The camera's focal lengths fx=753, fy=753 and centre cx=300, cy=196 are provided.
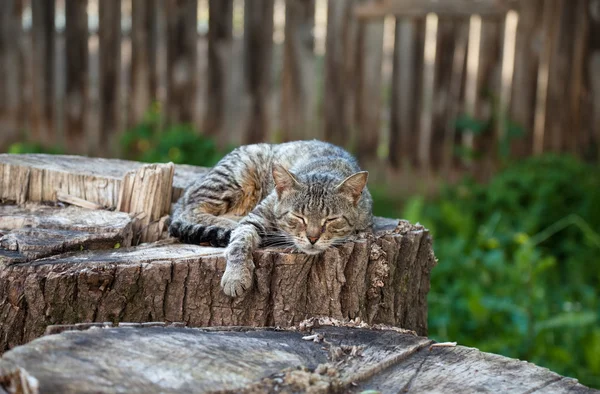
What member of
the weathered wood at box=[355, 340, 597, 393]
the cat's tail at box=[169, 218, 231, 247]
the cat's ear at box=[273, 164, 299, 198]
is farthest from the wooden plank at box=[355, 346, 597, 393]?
the cat's ear at box=[273, 164, 299, 198]

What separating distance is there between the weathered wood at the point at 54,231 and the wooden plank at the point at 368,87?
4.31 metres

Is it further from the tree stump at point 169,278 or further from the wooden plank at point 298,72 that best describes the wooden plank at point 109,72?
the tree stump at point 169,278

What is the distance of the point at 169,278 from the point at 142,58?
5.30 meters

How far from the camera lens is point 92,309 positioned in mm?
3404

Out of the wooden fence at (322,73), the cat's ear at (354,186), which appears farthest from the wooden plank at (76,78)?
the cat's ear at (354,186)

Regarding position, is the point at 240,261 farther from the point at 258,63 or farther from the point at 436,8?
the point at 436,8

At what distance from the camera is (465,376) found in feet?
8.73

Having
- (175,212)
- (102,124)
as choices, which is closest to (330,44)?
(102,124)

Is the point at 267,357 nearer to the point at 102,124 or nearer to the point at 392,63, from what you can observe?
the point at 392,63

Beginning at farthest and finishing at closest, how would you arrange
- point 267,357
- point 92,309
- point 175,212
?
point 175,212 < point 92,309 < point 267,357

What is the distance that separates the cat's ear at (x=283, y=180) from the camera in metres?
4.20

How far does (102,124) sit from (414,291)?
5.28 m

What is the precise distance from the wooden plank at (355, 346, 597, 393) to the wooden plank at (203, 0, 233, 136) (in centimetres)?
573

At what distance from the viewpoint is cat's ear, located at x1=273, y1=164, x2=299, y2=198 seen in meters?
4.20
